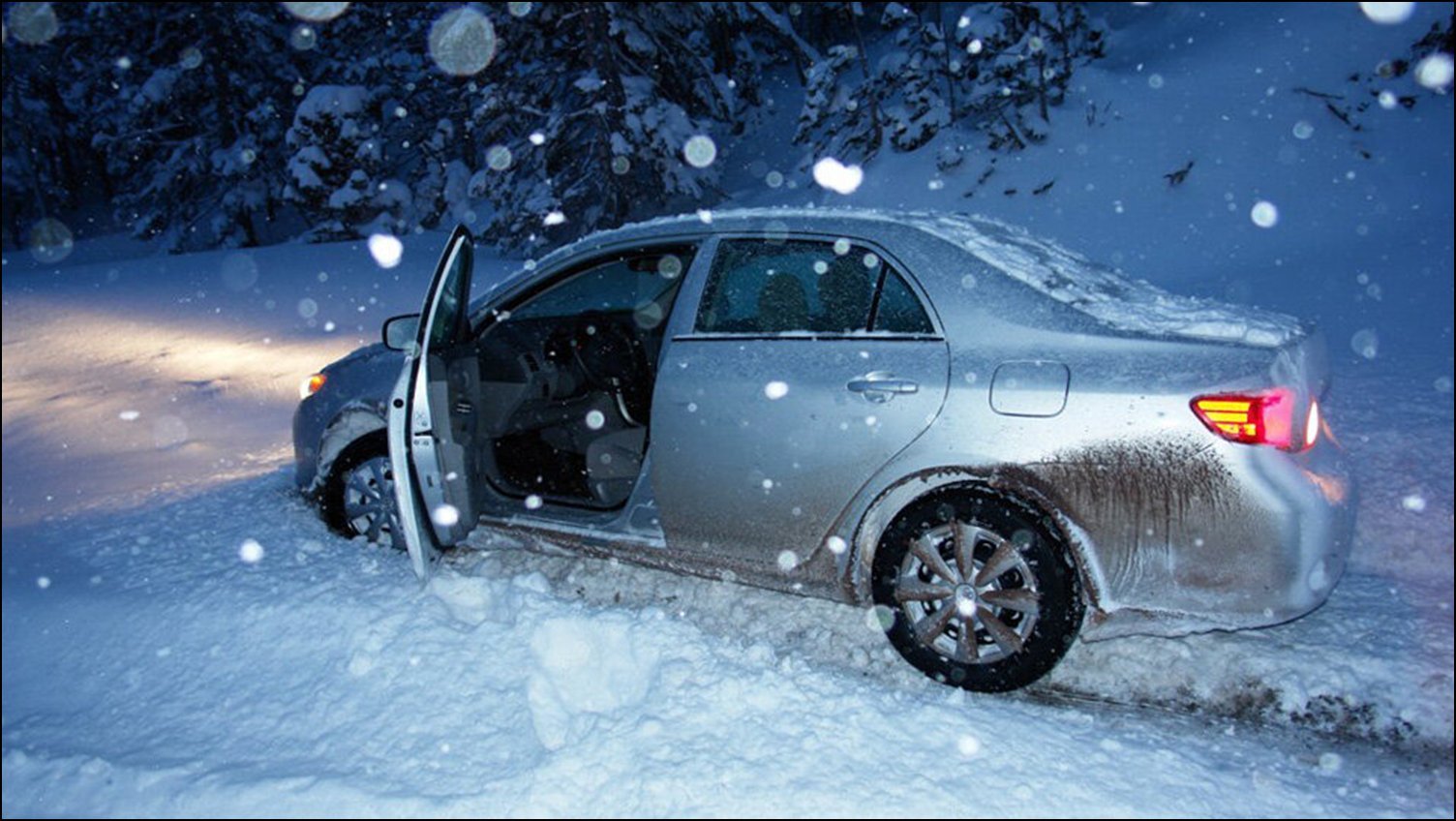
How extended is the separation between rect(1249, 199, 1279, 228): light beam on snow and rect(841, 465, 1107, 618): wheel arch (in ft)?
32.4

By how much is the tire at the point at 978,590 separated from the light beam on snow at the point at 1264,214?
32.6 feet

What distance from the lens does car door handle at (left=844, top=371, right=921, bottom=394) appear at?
316 cm

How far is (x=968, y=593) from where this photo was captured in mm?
3152

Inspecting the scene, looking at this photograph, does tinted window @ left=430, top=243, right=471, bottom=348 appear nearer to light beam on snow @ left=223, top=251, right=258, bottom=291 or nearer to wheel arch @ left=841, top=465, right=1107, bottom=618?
wheel arch @ left=841, top=465, right=1107, bottom=618

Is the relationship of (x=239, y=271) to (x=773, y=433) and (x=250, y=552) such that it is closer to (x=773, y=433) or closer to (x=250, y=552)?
(x=250, y=552)

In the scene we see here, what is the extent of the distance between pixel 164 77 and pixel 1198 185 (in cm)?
2989

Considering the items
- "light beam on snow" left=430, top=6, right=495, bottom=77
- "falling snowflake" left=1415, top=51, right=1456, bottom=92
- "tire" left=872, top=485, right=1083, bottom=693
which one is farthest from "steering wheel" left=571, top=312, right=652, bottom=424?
"falling snowflake" left=1415, top=51, right=1456, bottom=92

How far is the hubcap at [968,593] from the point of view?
10.2ft

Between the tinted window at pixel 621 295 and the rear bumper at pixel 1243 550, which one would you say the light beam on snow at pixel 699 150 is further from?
the rear bumper at pixel 1243 550

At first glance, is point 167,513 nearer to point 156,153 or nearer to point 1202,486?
point 1202,486

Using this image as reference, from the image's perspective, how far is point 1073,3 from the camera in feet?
51.4

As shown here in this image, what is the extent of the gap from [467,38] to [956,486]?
1533cm

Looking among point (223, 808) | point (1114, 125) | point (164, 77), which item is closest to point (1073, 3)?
point (1114, 125)

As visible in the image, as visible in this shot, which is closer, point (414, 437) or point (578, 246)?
point (414, 437)
